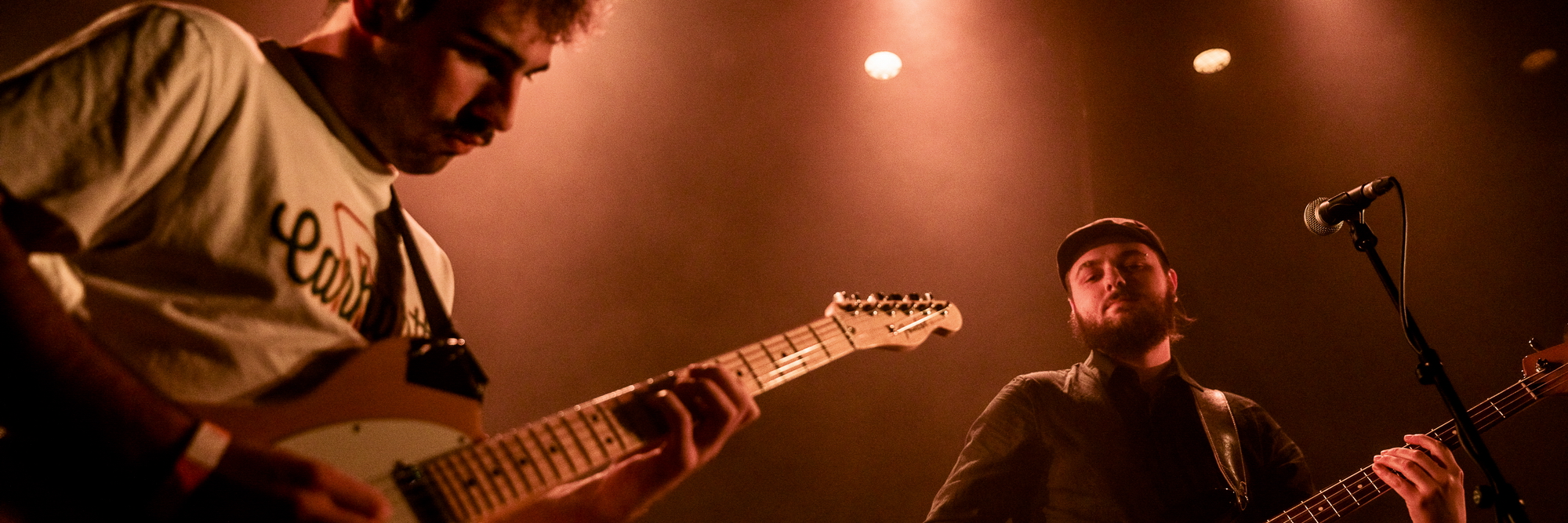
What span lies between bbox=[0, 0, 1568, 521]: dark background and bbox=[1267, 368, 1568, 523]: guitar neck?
32.6 inches

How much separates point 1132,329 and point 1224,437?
1.80 ft

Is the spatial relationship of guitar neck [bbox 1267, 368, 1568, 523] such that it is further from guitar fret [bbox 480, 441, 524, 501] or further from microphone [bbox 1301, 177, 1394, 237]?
guitar fret [bbox 480, 441, 524, 501]

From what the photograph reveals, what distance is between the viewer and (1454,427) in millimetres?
2838

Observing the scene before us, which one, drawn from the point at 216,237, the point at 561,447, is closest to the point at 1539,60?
the point at 561,447

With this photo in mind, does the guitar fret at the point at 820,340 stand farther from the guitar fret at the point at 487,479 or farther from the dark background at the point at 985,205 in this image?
the dark background at the point at 985,205

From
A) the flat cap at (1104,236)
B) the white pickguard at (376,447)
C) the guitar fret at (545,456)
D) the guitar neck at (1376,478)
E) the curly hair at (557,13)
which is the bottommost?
the guitar neck at (1376,478)

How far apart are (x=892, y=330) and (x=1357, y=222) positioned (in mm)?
1471

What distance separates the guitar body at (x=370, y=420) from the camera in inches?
40.9

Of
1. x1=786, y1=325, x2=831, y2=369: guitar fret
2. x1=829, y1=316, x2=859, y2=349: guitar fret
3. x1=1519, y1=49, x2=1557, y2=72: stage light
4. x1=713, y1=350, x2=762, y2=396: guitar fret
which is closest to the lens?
x1=713, y1=350, x2=762, y2=396: guitar fret

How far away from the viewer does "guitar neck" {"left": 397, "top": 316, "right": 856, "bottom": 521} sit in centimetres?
119

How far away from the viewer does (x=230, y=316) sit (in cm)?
121

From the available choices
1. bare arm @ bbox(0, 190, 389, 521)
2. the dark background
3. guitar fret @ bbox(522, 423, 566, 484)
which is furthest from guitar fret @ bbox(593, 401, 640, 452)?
the dark background

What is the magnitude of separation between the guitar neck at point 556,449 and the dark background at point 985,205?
5.82ft

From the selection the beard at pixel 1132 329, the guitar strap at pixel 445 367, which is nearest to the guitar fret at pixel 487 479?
the guitar strap at pixel 445 367
